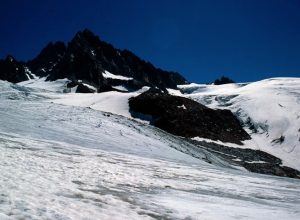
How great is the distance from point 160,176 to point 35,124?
1335cm

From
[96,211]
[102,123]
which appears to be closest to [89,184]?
[96,211]

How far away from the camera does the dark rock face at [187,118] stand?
2213 inches

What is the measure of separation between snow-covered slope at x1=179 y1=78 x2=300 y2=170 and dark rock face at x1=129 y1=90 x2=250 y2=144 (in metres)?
3.12

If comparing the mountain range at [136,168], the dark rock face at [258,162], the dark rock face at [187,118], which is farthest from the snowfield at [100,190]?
the dark rock face at [187,118]

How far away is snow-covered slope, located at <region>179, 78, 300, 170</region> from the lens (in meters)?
53.0

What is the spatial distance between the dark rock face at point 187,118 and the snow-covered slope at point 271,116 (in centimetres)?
312

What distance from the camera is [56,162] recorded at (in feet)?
44.2

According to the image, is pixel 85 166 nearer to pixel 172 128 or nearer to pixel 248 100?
pixel 172 128

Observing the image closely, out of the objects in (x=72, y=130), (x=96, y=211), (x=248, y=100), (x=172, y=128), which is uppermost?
(x=248, y=100)

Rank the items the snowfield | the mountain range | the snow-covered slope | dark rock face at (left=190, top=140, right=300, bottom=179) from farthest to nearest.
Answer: the snow-covered slope, dark rock face at (left=190, top=140, right=300, bottom=179), the mountain range, the snowfield

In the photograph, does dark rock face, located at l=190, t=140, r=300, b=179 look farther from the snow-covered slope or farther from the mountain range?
the snow-covered slope

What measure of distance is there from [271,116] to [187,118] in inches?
699

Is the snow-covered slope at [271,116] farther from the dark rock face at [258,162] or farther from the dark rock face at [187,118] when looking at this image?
the dark rock face at [187,118]

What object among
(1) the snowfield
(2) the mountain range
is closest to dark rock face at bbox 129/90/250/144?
(2) the mountain range
